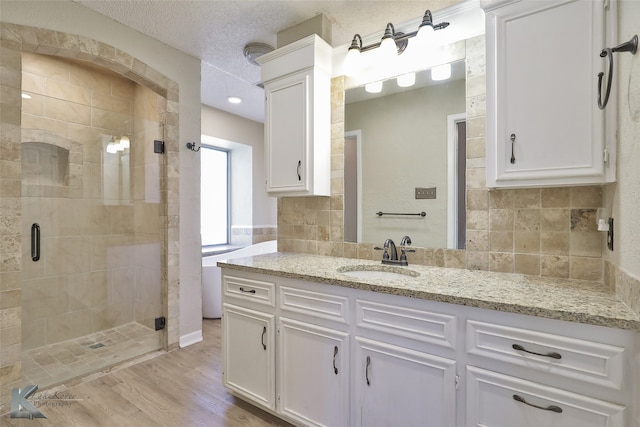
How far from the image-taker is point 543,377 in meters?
1.12

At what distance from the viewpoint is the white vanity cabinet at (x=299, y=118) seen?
217 cm

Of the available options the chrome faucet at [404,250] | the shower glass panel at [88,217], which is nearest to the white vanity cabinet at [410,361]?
the chrome faucet at [404,250]

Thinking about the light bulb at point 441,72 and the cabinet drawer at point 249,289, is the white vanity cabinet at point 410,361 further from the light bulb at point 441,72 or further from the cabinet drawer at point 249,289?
the light bulb at point 441,72

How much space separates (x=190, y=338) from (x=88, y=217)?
1.54 metres

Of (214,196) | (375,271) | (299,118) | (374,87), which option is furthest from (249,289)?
(214,196)

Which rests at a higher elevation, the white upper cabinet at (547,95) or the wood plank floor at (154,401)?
the white upper cabinet at (547,95)

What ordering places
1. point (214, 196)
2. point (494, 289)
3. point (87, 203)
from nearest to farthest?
point (494, 289) → point (87, 203) → point (214, 196)

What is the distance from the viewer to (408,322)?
1383 millimetres

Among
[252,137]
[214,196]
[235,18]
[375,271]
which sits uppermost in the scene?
[235,18]

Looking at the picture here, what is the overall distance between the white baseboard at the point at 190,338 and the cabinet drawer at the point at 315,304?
161 cm

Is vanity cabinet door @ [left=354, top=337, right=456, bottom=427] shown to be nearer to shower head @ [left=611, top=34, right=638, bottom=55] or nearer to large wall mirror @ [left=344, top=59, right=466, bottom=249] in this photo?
large wall mirror @ [left=344, top=59, right=466, bottom=249]

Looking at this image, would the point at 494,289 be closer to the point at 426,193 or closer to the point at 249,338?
the point at 426,193

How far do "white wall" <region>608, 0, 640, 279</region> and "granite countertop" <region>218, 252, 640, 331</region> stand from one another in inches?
6.2

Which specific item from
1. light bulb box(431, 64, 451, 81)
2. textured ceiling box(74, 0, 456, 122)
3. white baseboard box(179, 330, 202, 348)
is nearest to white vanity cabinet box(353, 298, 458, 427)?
light bulb box(431, 64, 451, 81)
